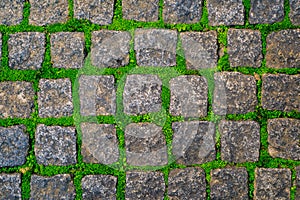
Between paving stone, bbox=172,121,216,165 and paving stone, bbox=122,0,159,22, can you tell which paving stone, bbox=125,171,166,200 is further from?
paving stone, bbox=122,0,159,22

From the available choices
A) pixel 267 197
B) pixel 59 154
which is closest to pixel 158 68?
pixel 59 154

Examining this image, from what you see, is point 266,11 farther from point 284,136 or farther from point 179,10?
point 284,136

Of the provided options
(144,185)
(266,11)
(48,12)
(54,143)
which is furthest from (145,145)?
(266,11)

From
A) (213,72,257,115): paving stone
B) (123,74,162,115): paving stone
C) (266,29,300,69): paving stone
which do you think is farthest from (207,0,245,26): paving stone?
(123,74,162,115): paving stone

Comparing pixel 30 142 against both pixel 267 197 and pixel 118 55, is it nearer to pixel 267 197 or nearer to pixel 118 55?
pixel 118 55

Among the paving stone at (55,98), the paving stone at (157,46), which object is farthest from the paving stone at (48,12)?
the paving stone at (157,46)

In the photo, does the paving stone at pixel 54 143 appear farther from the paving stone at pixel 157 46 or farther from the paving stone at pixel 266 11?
the paving stone at pixel 266 11
